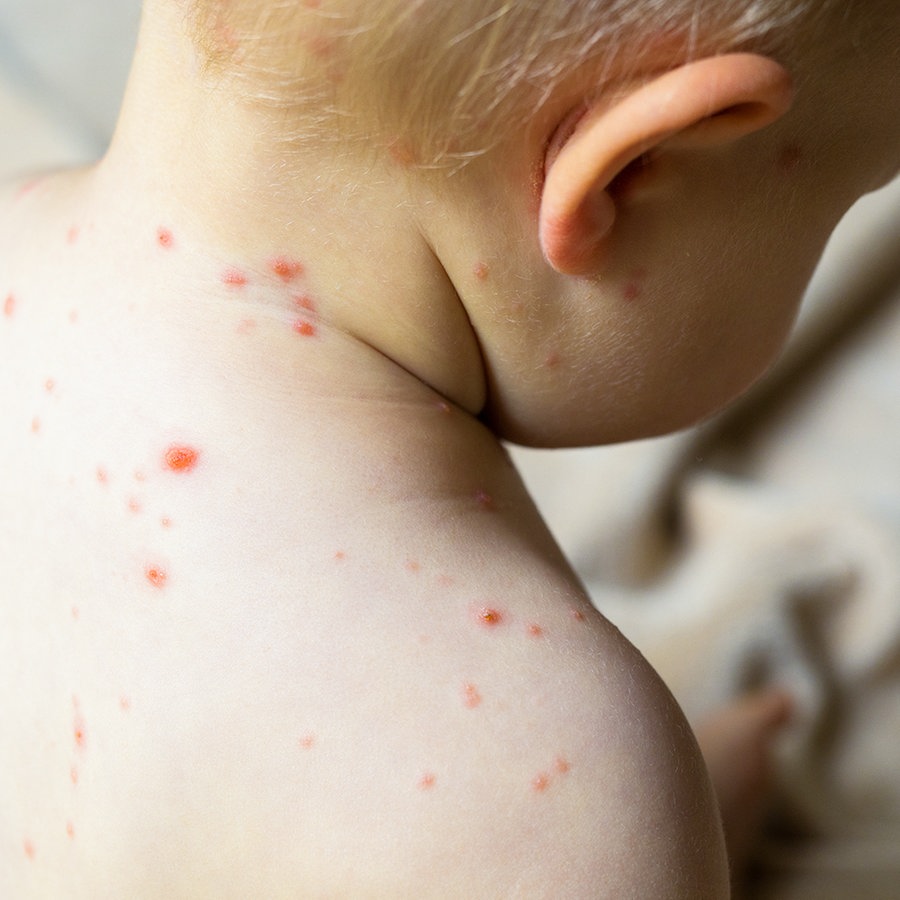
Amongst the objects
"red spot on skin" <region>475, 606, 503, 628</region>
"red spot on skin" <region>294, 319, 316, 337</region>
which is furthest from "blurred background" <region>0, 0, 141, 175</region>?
"red spot on skin" <region>475, 606, 503, 628</region>

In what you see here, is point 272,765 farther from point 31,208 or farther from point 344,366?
point 31,208

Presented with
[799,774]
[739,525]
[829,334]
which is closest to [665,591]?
[739,525]

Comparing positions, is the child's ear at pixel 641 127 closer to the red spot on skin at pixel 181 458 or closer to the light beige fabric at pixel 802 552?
the red spot on skin at pixel 181 458

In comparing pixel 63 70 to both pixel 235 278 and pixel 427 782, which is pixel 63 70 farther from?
pixel 427 782

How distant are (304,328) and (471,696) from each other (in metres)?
0.23

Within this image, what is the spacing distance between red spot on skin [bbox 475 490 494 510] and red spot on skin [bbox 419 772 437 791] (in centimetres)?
16

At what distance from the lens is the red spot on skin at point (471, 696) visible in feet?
1.96

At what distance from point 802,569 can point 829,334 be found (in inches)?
11.6

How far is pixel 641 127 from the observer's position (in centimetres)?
59

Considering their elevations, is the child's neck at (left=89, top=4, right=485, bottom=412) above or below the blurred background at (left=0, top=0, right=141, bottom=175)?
below

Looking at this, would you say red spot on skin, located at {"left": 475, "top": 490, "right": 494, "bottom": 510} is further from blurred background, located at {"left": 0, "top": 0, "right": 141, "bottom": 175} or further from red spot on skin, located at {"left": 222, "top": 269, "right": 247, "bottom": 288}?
blurred background, located at {"left": 0, "top": 0, "right": 141, "bottom": 175}

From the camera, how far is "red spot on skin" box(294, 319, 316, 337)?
687 mm

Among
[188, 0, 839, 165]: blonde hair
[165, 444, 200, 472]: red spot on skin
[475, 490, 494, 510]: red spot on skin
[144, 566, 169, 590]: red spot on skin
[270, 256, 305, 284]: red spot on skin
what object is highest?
[188, 0, 839, 165]: blonde hair

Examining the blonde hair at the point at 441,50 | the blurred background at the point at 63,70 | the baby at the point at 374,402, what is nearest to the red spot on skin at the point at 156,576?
the baby at the point at 374,402
